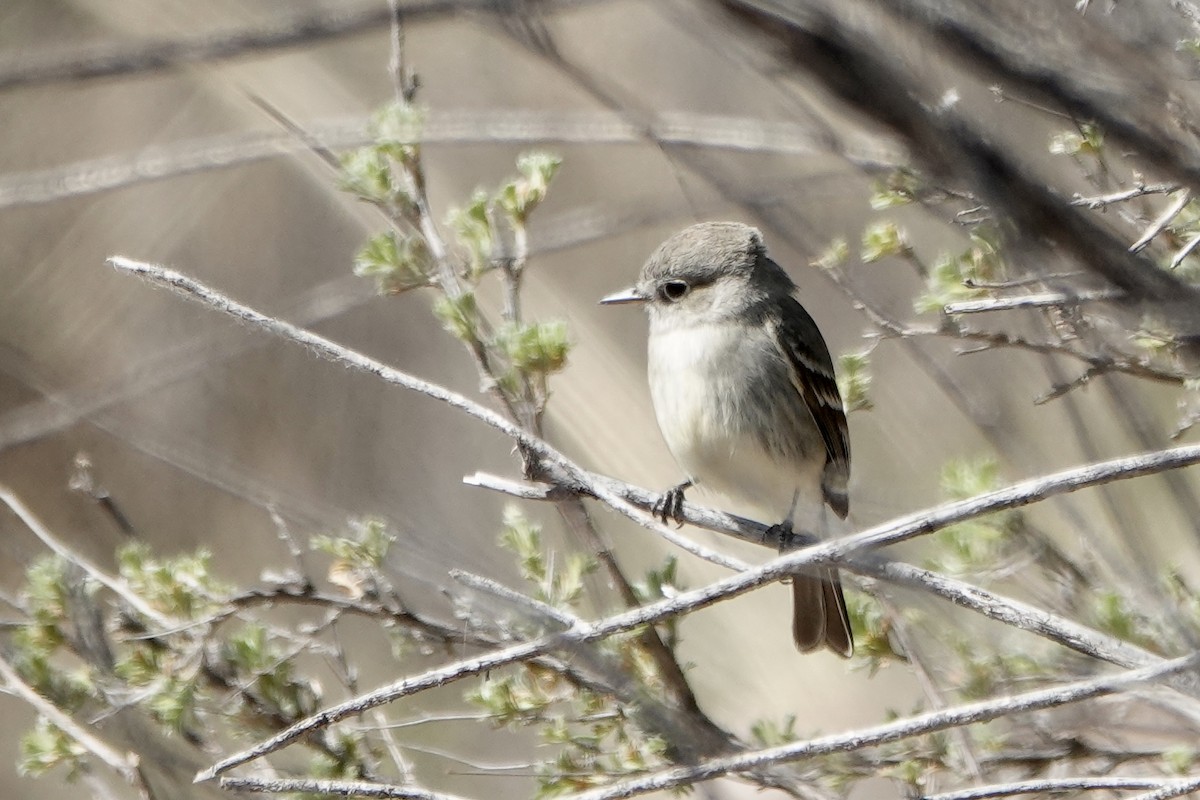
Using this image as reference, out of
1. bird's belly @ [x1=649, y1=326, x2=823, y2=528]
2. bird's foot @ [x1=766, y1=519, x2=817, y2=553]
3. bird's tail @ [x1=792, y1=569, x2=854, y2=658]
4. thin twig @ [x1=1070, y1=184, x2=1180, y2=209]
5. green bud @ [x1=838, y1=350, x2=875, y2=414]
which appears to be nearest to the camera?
thin twig @ [x1=1070, y1=184, x2=1180, y2=209]

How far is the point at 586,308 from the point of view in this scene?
19.4 ft

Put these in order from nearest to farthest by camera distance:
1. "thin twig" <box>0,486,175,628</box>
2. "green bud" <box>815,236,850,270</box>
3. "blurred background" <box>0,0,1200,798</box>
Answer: "green bud" <box>815,236,850,270</box>, "thin twig" <box>0,486,175,628</box>, "blurred background" <box>0,0,1200,798</box>

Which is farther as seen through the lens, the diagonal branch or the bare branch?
the bare branch

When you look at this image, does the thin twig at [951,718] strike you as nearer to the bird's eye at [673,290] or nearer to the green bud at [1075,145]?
the green bud at [1075,145]

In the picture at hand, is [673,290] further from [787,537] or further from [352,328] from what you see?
[352,328]

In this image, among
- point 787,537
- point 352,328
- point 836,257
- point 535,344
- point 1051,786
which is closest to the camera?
point 1051,786

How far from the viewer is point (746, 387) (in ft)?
11.7

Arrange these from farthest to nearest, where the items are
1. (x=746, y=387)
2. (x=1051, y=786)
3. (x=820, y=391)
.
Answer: (x=820, y=391), (x=746, y=387), (x=1051, y=786)

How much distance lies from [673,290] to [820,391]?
0.49 meters

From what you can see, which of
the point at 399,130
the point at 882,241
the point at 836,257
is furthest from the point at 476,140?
the point at 882,241

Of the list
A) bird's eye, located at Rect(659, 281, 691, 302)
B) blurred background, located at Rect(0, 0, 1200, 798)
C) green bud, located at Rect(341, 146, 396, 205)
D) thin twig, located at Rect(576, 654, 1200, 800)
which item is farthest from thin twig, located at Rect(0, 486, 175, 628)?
blurred background, located at Rect(0, 0, 1200, 798)

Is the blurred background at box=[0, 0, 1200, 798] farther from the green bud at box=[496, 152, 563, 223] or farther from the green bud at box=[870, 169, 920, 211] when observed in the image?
the green bud at box=[870, 169, 920, 211]

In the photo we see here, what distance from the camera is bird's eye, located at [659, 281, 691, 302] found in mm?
3744

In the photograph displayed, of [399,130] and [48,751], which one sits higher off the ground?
[399,130]
